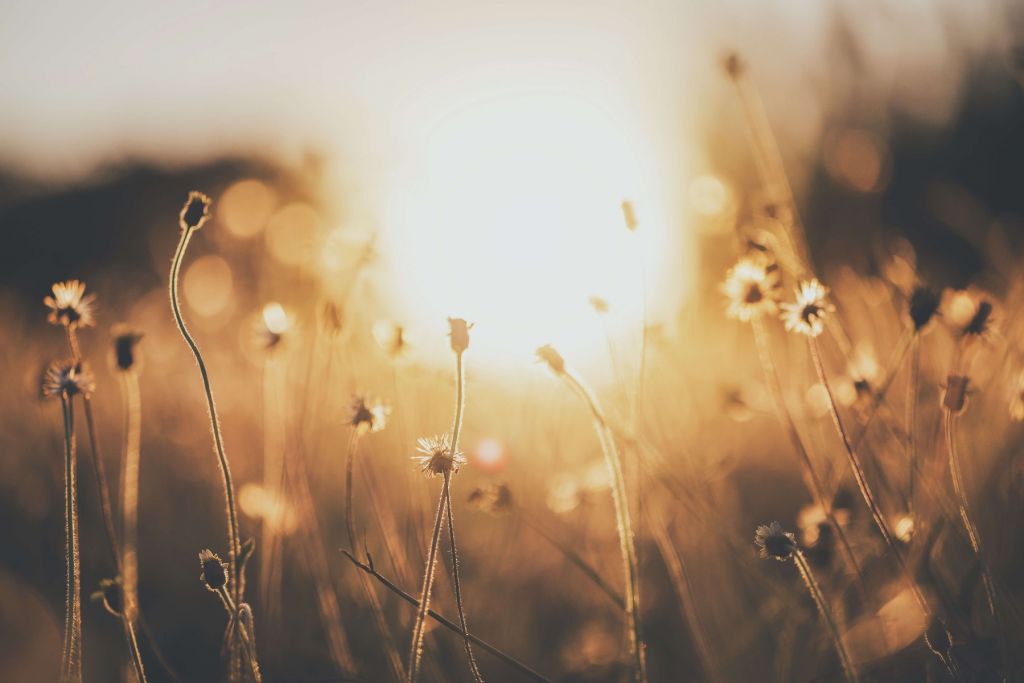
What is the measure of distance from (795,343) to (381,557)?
6.43 ft

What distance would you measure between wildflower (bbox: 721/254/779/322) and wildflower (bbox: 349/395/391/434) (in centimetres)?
83

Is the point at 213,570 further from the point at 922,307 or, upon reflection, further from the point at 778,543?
the point at 922,307

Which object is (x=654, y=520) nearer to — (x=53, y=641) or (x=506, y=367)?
(x=53, y=641)

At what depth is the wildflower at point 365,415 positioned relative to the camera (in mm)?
1548

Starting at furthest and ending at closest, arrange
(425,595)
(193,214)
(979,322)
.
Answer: (979,322) → (193,214) → (425,595)

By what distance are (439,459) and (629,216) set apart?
0.73 m

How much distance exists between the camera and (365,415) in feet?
5.15

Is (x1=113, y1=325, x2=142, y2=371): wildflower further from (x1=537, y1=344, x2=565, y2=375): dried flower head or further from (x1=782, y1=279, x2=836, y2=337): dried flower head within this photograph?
(x1=782, y1=279, x2=836, y2=337): dried flower head

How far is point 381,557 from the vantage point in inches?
104

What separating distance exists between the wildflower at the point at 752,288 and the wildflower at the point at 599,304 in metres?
0.28

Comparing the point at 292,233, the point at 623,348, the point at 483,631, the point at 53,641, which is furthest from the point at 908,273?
the point at 292,233

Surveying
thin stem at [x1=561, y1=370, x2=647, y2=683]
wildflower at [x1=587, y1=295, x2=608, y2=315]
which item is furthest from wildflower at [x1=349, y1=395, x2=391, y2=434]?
wildflower at [x1=587, y1=295, x2=608, y2=315]

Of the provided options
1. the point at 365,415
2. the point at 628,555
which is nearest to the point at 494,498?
the point at 365,415

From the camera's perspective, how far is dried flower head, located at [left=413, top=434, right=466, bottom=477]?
130 centimetres
